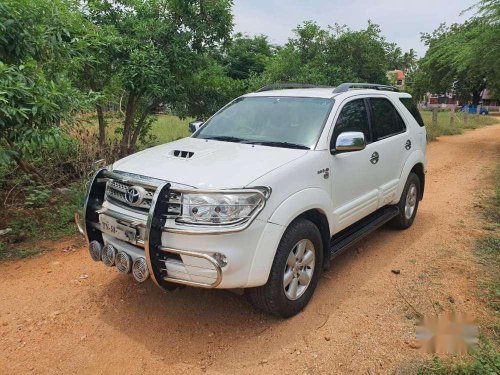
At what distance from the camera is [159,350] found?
120 inches

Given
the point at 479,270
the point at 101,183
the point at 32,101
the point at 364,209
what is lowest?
the point at 479,270

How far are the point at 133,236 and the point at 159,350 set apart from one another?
2.77 feet

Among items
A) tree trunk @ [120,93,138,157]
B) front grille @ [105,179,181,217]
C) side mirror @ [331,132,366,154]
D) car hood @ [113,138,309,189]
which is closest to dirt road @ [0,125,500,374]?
front grille @ [105,179,181,217]

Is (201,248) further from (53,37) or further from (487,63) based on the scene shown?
(487,63)

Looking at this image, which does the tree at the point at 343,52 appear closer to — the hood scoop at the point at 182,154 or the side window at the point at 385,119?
the side window at the point at 385,119

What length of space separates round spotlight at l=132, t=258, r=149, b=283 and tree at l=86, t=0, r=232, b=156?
451 centimetres

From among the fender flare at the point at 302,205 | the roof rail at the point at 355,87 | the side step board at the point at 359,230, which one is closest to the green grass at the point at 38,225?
→ the fender flare at the point at 302,205

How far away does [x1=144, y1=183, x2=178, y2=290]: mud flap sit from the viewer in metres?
2.87

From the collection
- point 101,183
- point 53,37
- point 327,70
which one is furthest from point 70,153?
point 327,70

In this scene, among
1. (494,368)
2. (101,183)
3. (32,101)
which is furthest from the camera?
(32,101)

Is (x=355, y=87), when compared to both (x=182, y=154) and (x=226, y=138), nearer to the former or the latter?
(x=226, y=138)

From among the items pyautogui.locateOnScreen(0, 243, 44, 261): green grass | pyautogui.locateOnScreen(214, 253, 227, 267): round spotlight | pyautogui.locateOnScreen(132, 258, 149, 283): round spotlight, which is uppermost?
pyautogui.locateOnScreen(214, 253, 227, 267): round spotlight

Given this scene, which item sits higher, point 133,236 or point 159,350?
point 133,236

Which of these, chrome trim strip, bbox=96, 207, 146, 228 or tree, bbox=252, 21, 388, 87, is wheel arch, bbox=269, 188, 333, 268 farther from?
tree, bbox=252, 21, 388, 87
